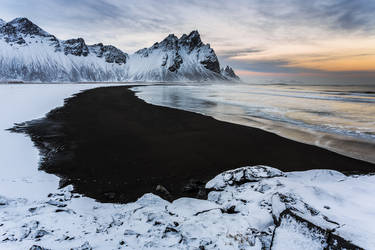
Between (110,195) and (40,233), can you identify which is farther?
(110,195)

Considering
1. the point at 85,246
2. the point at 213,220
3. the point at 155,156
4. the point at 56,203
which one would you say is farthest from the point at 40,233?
the point at 155,156

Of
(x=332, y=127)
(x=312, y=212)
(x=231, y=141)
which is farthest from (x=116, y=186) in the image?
(x=332, y=127)

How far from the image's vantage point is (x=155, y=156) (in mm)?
8789

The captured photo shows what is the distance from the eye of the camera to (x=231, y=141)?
11.0m

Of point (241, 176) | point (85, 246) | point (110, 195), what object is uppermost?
point (241, 176)

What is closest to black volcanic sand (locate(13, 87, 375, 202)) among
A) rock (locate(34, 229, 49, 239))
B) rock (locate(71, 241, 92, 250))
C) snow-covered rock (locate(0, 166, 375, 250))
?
snow-covered rock (locate(0, 166, 375, 250))

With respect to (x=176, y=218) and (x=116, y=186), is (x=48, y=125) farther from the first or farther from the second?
(x=176, y=218)

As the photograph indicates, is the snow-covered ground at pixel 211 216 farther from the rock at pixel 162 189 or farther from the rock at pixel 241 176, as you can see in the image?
the rock at pixel 162 189

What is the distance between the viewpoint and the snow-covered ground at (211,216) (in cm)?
359

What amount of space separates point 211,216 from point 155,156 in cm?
468

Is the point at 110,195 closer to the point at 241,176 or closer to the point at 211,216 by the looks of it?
the point at 211,216

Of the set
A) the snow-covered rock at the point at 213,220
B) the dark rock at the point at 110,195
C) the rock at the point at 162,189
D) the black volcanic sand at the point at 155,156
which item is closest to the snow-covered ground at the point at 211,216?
the snow-covered rock at the point at 213,220

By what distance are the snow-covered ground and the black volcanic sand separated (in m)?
0.74

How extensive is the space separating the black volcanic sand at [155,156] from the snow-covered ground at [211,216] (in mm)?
738
